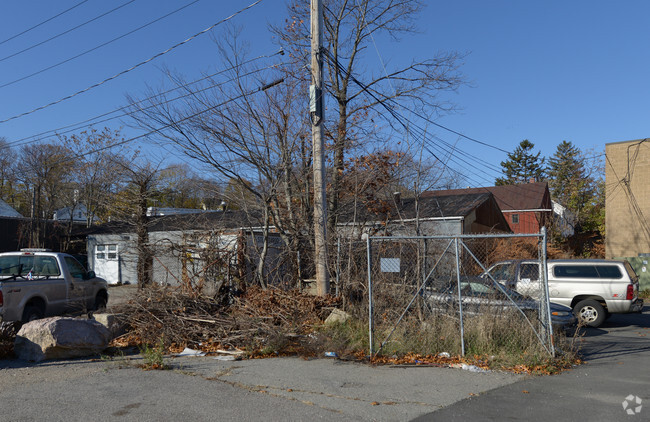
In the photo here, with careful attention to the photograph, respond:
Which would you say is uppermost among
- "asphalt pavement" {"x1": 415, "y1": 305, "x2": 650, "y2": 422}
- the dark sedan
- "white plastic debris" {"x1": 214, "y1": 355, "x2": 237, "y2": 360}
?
the dark sedan

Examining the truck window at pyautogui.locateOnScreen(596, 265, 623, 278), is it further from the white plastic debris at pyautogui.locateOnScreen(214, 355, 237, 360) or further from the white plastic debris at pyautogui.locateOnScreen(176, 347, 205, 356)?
the white plastic debris at pyautogui.locateOnScreen(176, 347, 205, 356)

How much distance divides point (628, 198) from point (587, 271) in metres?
11.9

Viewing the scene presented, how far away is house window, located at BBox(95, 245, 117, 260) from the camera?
27031 millimetres

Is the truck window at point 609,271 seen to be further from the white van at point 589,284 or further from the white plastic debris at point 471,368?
the white plastic debris at point 471,368

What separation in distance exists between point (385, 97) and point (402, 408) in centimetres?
1148

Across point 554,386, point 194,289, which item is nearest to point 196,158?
point 194,289

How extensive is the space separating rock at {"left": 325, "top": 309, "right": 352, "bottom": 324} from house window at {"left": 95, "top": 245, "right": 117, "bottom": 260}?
64.9ft

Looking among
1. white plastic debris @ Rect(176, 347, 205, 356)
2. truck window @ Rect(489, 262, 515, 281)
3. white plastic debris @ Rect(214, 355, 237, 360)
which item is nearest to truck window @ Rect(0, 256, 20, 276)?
white plastic debris @ Rect(176, 347, 205, 356)

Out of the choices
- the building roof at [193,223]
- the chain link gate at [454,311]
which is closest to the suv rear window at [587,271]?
the chain link gate at [454,311]

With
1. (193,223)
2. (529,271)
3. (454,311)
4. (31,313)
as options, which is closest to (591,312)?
(529,271)

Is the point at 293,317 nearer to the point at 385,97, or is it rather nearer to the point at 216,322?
the point at 216,322

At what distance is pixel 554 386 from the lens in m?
6.92

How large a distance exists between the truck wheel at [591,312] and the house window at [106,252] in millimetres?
21941

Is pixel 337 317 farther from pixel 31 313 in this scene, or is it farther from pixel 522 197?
pixel 522 197
